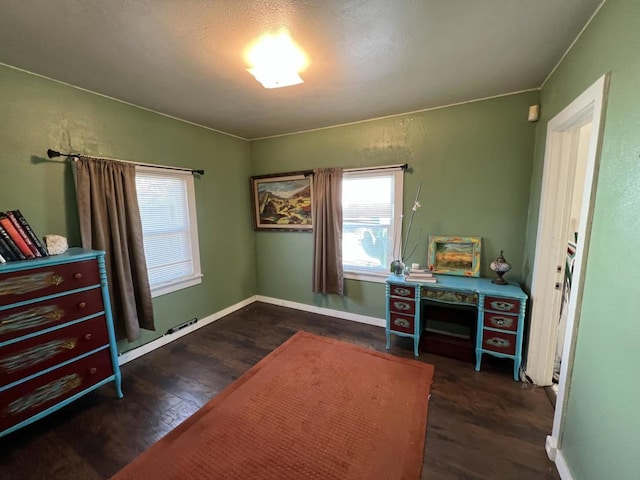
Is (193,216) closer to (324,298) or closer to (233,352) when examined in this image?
(233,352)

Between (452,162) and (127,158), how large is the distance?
122 inches

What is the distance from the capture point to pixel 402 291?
245 cm

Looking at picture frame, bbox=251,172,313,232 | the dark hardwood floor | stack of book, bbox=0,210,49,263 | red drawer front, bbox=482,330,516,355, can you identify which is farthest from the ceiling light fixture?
red drawer front, bbox=482,330,516,355

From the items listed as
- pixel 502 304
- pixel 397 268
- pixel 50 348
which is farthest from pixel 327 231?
pixel 50 348

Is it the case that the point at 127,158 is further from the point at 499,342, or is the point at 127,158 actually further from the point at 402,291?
the point at 499,342

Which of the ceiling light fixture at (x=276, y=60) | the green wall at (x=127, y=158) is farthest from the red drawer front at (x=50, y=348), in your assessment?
the ceiling light fixture at (x=276, y=60)

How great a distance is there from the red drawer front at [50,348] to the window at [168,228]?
803 mm

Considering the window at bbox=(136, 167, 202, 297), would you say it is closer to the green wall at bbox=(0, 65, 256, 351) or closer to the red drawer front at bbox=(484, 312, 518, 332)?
the green wall at bbox=(0, 65, 256, 351)

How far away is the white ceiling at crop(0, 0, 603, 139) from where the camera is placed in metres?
1.23

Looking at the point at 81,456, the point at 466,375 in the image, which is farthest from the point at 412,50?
the point at 81,456

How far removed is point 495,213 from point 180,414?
3.08m

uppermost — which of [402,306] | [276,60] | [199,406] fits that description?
[276,60]

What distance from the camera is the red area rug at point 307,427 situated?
141cm

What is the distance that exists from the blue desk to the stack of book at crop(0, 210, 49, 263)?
2684mm
